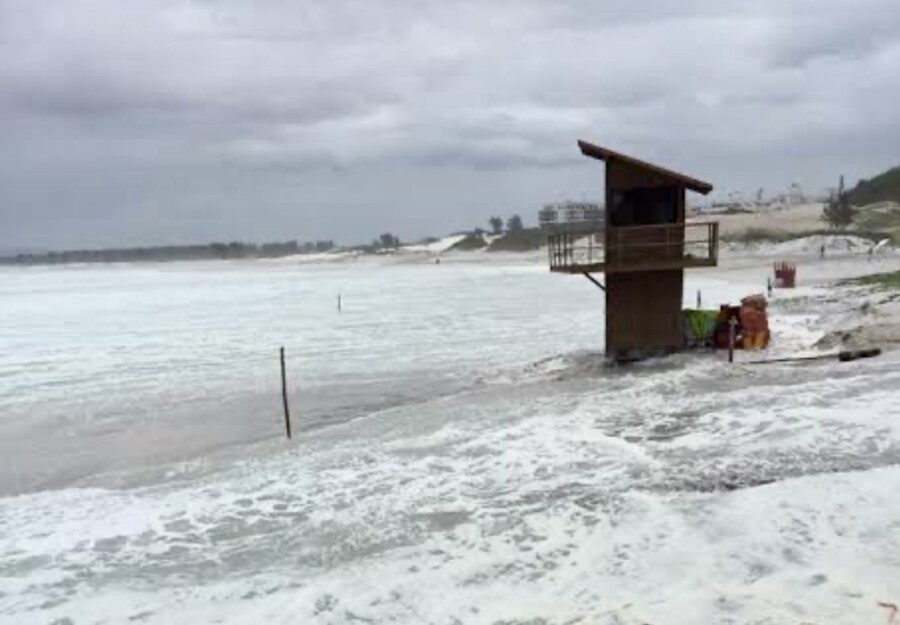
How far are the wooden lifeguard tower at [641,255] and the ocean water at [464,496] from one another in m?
1.22

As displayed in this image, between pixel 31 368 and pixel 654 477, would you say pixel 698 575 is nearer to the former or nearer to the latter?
pixel 654 477

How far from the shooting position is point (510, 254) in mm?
148625

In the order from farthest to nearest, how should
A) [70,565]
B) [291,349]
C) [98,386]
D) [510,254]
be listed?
[510,254], [291,349], [98,386], [70,565]

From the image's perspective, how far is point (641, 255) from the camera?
22.0 meters

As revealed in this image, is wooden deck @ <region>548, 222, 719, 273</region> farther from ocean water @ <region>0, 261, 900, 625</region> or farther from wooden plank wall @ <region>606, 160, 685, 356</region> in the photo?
ocean water @ <region>0, 261, 900, 625</region>

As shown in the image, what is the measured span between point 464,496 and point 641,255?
12.5 metres

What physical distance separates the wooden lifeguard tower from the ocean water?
122 centimetres

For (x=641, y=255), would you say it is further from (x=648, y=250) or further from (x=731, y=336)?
(x=731, y=336)

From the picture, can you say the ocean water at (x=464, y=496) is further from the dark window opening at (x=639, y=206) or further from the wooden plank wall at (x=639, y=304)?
the dark window opening at (x=639, y=206)

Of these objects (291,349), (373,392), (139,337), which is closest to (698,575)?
(373,392)

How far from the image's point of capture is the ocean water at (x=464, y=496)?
785 cm

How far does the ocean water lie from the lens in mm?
7848

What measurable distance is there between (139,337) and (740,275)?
4463 cm

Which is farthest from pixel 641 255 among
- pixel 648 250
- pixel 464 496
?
pixel 464 496
